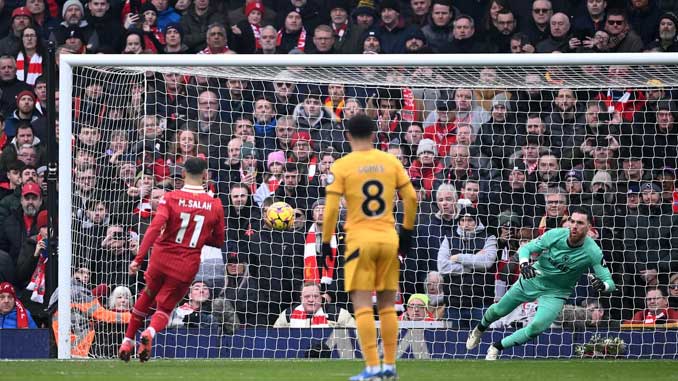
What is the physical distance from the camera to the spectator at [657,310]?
13961 mm

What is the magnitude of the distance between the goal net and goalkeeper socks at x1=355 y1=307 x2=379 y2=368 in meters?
4.51

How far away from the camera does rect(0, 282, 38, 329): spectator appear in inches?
554

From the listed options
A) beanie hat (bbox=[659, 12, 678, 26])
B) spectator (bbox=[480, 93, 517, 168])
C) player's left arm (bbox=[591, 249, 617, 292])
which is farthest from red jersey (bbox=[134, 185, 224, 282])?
beanie hat (bbox=[659, 12, 678, 26])

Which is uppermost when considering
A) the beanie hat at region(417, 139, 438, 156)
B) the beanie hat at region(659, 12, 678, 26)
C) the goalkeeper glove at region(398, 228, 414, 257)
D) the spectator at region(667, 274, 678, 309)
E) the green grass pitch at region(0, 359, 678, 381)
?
the beanie hat at region(659, 12, 678, 26)

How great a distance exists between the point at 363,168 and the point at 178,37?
7.66m

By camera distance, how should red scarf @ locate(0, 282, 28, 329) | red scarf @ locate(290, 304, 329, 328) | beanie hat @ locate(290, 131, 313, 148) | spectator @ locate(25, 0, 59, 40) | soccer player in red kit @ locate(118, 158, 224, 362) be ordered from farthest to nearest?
spectator @ locate(25, 0, 59, 40)
beanie hat @ locate(290, 131, 313, 148)
red scarf @ locate(0, 282, 28, 329)
red scarf @ locate(290, 304, 329, 328)
soccer player in red kit @ locate(118, 158, 224, 362)

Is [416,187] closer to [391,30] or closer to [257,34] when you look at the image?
[391,30]

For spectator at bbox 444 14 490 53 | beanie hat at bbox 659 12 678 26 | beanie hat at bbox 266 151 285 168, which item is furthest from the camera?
spectator at bbox 444 14 490 53

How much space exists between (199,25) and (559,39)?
16.1ft

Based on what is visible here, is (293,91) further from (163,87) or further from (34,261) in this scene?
(34,261)

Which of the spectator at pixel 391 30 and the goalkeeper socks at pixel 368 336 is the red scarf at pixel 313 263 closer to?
the spectator at pixel 391 30

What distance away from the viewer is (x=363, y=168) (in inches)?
358

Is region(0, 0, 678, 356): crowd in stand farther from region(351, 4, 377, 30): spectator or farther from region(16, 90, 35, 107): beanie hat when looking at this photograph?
region(351, 4, 377, 30): spectator

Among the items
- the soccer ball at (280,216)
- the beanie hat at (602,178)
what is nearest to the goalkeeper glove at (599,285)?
the beanie hat at (602,178)
